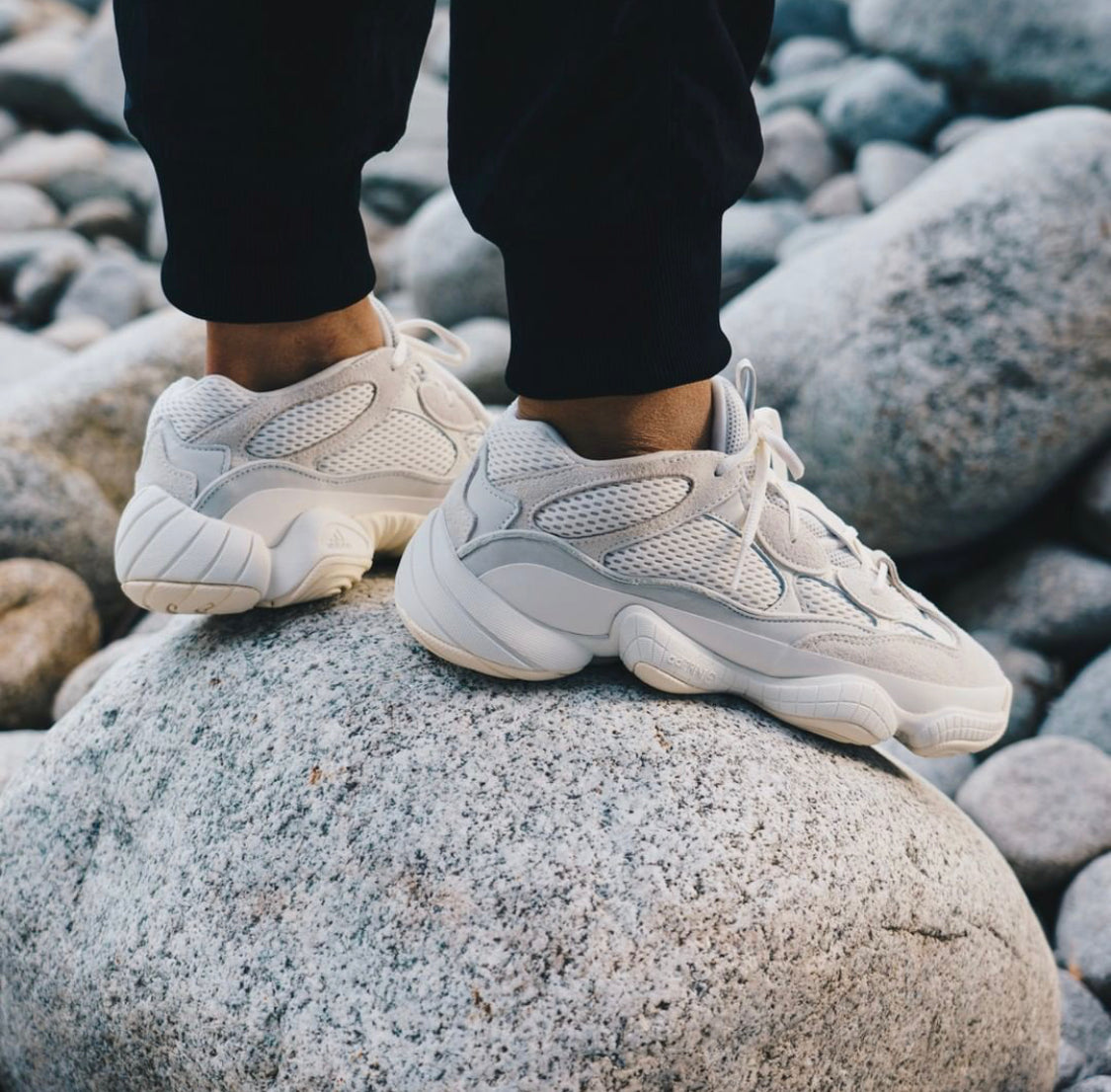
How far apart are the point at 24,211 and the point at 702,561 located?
8732mm

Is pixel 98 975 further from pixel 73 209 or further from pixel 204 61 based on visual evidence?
pixel 73 209

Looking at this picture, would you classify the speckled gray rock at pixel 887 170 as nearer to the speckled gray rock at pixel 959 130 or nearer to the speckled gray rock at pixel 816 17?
the speckled gray rock at pixel 959 130

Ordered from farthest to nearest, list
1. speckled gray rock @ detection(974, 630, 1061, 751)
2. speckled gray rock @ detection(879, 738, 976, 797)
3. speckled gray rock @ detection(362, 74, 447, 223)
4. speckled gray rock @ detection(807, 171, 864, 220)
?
speckled gray rock @ detection(362, 74, 447, 223) < speckled gray rock @ detection(807, 171, 864, 220) < speckled gray rock @ detection(974, 630, 1061, 751) < speckled gray rock @ detection(879, 738, 976, 797)

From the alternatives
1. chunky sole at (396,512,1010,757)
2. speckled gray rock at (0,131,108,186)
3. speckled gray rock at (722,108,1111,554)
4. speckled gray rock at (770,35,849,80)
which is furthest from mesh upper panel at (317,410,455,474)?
speckled gray rock at (0,131,108,186)

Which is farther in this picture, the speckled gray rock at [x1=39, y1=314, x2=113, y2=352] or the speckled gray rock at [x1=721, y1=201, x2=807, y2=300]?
the speckled gray rock at [x1=39, y1=314, x2=113, y2=352]

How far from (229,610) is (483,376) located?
3.39 meters

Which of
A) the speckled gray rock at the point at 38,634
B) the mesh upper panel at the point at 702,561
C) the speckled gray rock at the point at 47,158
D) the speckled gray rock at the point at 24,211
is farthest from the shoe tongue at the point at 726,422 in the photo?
the speckled gray rock at the point at 47,158

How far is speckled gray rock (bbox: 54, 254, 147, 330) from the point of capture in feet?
24.3

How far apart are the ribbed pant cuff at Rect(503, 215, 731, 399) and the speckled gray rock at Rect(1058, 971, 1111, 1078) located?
1.69 m

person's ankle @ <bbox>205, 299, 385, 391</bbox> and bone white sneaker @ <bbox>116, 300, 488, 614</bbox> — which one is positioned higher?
person's ankle @ <bbox>205, 299, 385, 391</bbox>

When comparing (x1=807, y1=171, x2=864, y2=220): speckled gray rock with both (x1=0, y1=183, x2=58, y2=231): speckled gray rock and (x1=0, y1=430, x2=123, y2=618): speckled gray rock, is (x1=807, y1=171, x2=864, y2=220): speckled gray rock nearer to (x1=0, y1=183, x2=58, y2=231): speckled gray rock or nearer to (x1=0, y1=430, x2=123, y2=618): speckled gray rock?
(x1=0, y1=430, x2=123, y2=618): speckled gray rock

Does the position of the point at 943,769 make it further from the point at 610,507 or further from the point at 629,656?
the point at 610,507

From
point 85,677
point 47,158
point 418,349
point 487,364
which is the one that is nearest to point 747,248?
point 487,364

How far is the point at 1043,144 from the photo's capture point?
12.4ft
